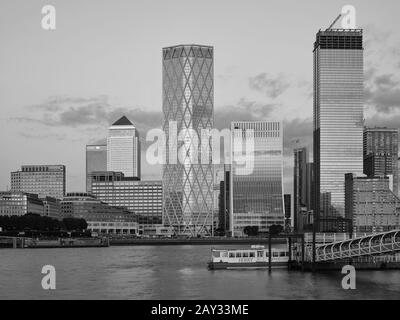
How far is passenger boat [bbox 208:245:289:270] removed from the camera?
41.4 metres

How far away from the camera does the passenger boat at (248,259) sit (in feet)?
136

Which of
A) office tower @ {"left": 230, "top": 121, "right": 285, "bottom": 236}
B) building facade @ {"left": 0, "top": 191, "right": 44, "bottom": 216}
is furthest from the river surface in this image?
office tower @ {"left": 230, "top": 121, "right": 285, "bottom": 236}

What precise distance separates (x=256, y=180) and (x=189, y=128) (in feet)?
55.1

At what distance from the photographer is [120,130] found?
598 ft

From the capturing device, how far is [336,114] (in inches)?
6393

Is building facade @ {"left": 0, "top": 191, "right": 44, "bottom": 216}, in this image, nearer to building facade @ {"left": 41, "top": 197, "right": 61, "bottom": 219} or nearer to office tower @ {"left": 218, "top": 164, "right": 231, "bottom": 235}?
building facade @ {"left": 41, "top": 197, "right": 61, "bottom": 219}

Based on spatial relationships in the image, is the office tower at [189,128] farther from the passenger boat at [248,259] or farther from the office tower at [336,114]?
the passenger boat at [248,259]

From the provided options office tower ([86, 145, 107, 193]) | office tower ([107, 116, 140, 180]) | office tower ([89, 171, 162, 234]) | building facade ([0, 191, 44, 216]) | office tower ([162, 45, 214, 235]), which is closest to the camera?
building facade ([0, 191, 44, 216])

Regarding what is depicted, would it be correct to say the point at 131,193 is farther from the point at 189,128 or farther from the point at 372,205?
the point at 372,205

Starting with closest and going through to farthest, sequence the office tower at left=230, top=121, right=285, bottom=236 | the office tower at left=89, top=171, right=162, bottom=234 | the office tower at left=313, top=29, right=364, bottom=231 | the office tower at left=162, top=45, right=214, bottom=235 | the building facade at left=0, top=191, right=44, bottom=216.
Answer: the building facade at left=0, top=191, right=44, bottom=216
the office tower at left=162, top=45, right=214, bottom=235
the office tower at left=230, top=121, right=285, bottom=236
the office tower at left=313, top=29, right=364, bottom=231
the office tower at left=89, top=171, right=162, bottom=234

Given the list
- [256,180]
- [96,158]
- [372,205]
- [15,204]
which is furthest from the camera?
[96,158]

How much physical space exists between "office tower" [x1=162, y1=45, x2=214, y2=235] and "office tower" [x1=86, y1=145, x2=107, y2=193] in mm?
46999

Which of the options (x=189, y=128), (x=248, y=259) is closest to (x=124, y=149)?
(x=189, y=128)

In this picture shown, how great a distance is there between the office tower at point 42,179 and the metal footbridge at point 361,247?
128165mm
